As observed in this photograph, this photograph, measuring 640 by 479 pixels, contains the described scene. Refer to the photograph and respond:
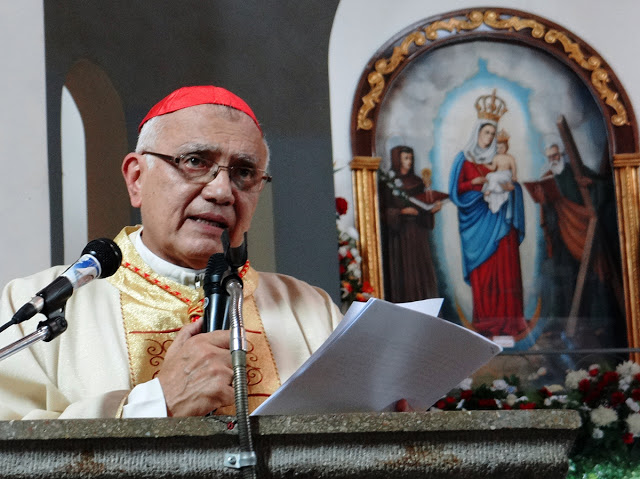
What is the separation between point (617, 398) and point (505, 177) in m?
2.99

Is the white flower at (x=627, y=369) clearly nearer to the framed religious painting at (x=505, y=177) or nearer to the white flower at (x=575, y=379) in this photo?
the white flower at (x=575, y=379)

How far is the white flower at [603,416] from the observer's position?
5.62m

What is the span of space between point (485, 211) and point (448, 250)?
48 centimetres

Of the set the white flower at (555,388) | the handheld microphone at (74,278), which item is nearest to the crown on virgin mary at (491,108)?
the white flower at (555,388)

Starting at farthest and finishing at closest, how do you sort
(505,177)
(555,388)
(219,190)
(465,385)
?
1. (505,177)
2. (555,388)
3. (465,385)
4. (219,190)

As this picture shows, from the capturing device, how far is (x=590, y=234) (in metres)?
8.46

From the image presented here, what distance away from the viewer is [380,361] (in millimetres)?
1618

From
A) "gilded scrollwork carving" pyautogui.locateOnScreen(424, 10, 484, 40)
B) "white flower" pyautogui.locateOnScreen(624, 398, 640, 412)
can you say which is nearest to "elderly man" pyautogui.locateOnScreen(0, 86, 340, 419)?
"white flower" pyautogui.locateOnScreen(624, 398, 640, 412)

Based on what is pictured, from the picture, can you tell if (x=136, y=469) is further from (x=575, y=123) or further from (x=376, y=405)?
(x=575, y=123)

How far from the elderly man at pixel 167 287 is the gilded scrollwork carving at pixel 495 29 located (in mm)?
5693

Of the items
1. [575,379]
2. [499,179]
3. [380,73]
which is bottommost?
[575,379]

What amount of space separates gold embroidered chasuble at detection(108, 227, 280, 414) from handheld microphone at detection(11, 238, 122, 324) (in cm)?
87

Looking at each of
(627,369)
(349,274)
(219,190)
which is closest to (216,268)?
(219,190)

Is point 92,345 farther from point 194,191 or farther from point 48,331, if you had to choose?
point 48,331
